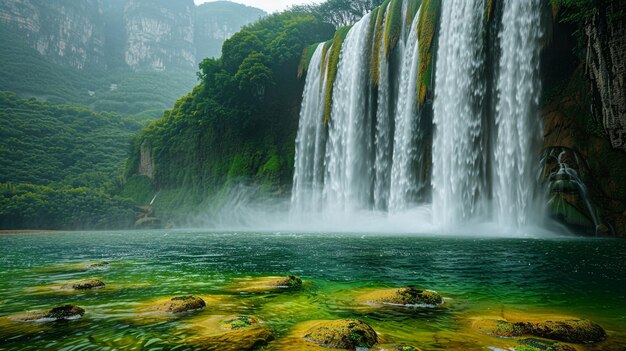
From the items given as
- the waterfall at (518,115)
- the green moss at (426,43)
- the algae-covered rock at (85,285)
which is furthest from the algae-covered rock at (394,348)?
the green moss at (426,43)

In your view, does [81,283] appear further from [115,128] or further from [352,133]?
[115,128]

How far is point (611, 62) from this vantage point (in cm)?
1445

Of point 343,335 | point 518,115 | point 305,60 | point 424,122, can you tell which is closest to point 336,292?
point 343,335

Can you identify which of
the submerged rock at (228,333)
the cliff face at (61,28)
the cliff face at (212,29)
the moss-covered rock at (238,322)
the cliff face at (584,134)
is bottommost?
the submerged rock at (228,333)

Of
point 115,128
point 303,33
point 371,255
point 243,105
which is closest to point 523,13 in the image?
point 371,255

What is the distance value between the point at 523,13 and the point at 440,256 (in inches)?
657

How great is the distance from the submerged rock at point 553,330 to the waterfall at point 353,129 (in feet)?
90.8

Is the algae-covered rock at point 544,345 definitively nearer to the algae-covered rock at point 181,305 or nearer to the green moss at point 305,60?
the algae-covered rock at point 181,305

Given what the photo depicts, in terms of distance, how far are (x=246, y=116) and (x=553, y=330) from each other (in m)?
42.2

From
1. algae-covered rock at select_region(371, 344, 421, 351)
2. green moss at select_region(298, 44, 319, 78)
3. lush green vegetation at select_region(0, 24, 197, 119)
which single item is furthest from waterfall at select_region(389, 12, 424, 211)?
lush green vegetation at select_region(0, 24, 197, 119)

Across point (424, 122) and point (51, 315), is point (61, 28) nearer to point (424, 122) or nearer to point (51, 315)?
point (424, 122)

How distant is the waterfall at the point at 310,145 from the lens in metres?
36.6

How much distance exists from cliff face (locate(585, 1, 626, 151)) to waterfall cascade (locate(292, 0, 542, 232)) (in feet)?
18.4

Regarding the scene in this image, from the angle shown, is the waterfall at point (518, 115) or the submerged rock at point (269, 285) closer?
the submerged rock at point (269, 285)
